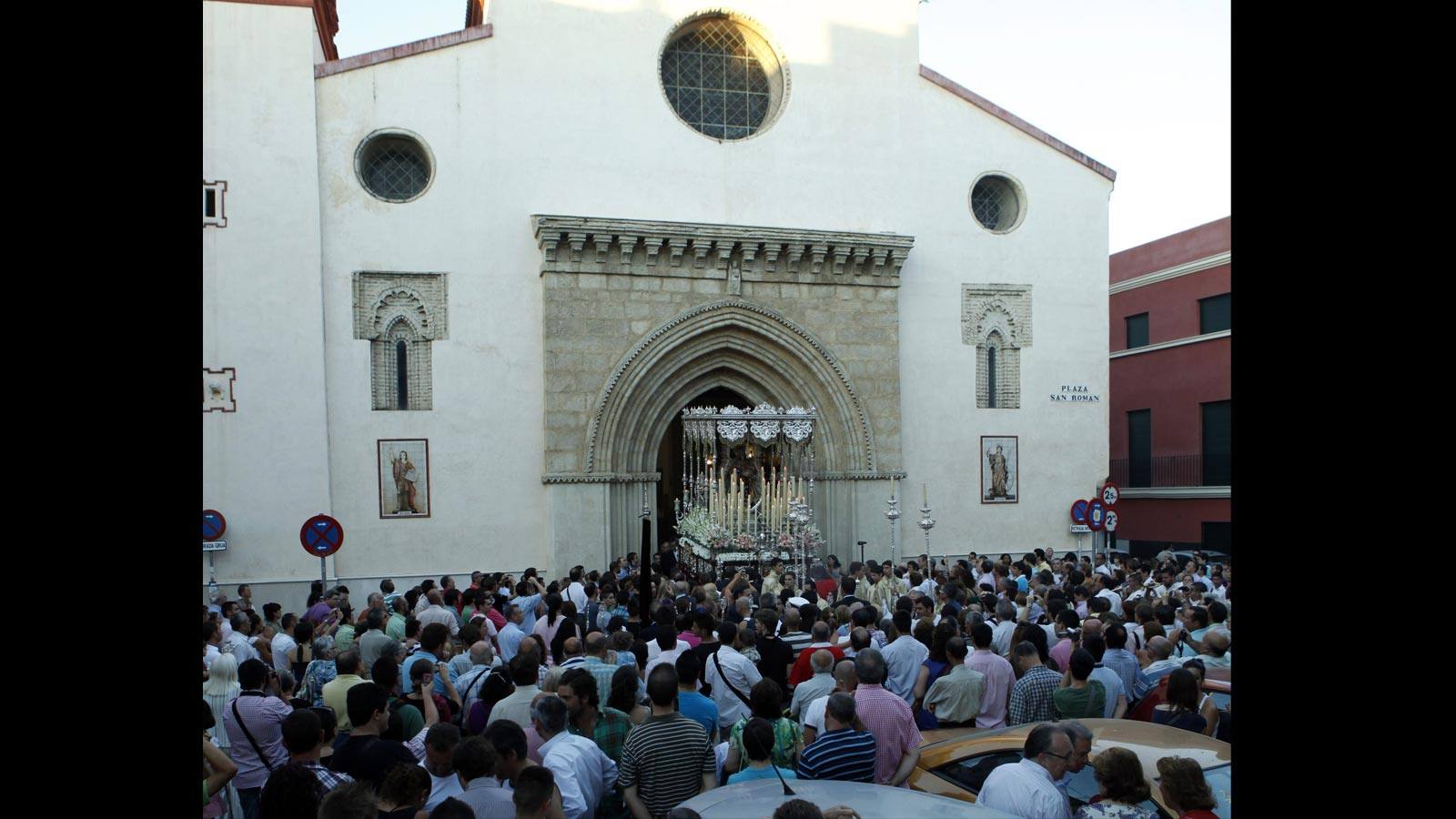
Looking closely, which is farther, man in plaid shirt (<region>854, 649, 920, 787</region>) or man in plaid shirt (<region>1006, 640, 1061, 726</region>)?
man in plaid shirt (<region>1006, 640, 1061, 726</region>)

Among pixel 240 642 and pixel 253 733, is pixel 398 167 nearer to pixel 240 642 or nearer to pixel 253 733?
pixel 240 642

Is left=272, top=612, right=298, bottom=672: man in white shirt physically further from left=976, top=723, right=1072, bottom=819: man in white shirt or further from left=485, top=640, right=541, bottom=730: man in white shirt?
left=976, top=723, right=1072, bottom=819: man in white shirt

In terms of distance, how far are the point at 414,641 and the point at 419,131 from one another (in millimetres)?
10652

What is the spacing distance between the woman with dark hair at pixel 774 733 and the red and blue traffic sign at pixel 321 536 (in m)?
9.15

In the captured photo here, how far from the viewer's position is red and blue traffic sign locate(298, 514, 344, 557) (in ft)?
43.3

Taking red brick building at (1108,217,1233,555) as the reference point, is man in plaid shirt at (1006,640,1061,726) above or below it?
below

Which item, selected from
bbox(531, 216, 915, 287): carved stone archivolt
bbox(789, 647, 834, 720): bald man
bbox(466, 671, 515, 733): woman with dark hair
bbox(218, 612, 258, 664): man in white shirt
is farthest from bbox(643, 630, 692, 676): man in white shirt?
bbox(531, 216, 915, 287): carved stone archivolt

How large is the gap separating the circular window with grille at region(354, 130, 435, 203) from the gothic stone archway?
2193mm

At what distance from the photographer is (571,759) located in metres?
5.04

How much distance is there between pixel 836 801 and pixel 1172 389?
24.1 metres

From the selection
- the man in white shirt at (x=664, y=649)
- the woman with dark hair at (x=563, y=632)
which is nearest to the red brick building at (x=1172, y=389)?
the woman with dark hair at (x=563, y=632)

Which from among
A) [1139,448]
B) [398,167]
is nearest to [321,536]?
[398,167]
